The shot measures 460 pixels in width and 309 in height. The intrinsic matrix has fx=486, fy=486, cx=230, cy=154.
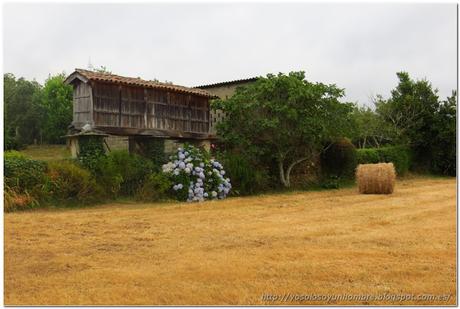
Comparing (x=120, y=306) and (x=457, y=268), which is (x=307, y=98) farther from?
(x=120, y=306)

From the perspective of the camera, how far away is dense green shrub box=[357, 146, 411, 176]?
28045 millimetres

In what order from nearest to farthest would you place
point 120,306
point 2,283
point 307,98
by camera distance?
point 120,306, point 2,283, point 307,98

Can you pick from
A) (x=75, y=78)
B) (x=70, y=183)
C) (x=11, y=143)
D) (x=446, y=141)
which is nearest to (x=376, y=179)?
(x=70, y=183)

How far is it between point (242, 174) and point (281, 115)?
127 inches

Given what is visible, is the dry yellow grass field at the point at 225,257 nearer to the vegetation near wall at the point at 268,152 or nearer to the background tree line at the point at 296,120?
the vegetation near wall at the point at 268,152

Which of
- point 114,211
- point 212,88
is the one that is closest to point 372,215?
point 114,211

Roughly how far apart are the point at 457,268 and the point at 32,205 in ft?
38.2

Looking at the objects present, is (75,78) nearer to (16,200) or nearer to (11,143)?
(16,200)

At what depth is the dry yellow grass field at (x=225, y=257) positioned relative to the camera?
5734mm

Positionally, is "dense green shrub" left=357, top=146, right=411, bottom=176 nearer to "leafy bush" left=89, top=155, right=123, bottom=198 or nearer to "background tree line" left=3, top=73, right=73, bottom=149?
"leafy bush" left=89, top=155, right=123, bottom=198

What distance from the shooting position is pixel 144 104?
21812mm

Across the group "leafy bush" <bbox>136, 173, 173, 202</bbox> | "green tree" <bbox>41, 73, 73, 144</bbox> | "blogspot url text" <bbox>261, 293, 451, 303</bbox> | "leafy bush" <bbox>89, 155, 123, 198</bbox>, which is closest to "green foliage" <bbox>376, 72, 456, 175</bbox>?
"leafy bush" <bbox>136, 173, 173, 202</bbox>

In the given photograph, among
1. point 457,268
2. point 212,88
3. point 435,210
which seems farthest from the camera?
point 212,88

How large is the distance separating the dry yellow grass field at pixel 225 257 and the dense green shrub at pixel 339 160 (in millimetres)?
13061
